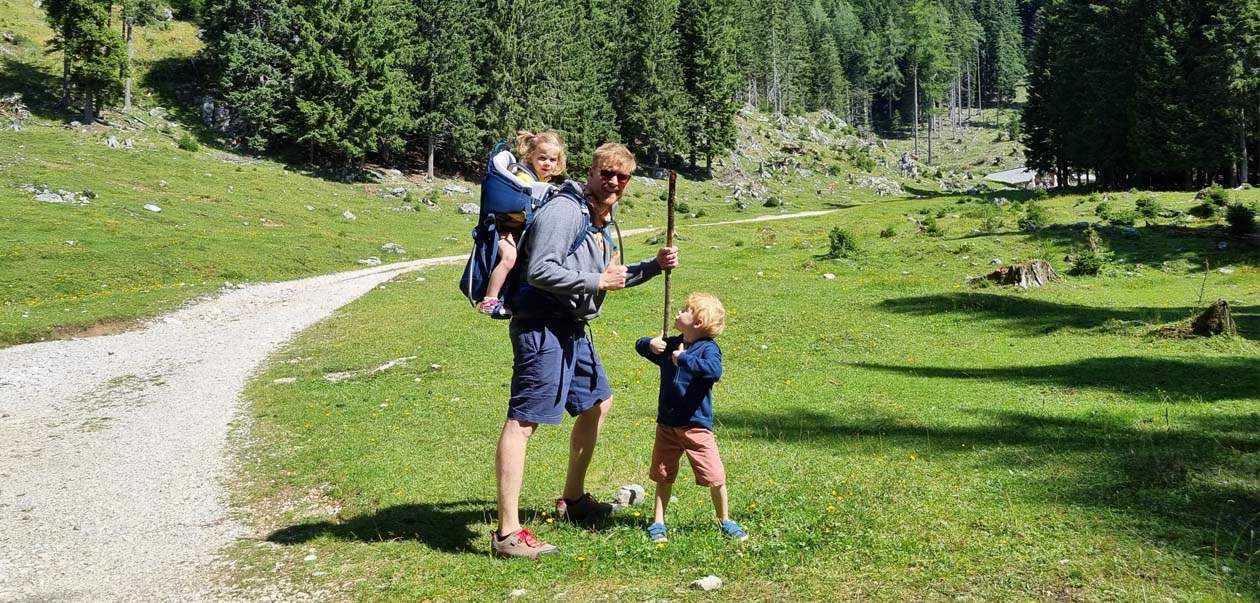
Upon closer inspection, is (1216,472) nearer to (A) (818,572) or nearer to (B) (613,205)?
(A) (818,572)

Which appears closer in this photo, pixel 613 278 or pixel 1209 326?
pixel 613 278

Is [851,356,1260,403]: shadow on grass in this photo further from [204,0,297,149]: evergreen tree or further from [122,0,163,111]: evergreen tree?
[122,0,163,111]: evergreen tree

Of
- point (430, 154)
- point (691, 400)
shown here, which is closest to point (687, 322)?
point (691, 400)

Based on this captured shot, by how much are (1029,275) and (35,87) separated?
65.7 metres

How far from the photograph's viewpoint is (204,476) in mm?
10023

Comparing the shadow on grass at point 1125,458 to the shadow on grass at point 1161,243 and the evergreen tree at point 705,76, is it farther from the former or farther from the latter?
the evergreen tree at point 705,76

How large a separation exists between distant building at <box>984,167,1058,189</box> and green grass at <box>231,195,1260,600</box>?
89.8 meters

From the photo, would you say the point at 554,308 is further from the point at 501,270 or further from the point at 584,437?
the point at 584,437

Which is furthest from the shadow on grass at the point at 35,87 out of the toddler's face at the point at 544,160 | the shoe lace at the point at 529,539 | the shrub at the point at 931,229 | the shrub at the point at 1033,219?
the shoe lace at the point at 529,539

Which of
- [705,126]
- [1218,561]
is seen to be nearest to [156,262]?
[1218,561]

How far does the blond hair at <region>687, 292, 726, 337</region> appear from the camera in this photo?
6223 millimetres

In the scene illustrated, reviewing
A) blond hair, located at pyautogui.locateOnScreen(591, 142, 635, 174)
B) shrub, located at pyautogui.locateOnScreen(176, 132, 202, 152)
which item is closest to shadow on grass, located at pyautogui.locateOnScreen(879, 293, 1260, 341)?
blond hair, located at pyautogui.locateOnScreen(591, 142, 635, 174)

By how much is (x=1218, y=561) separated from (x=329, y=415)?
11539 millimetres

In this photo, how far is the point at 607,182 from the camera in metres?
6.24
